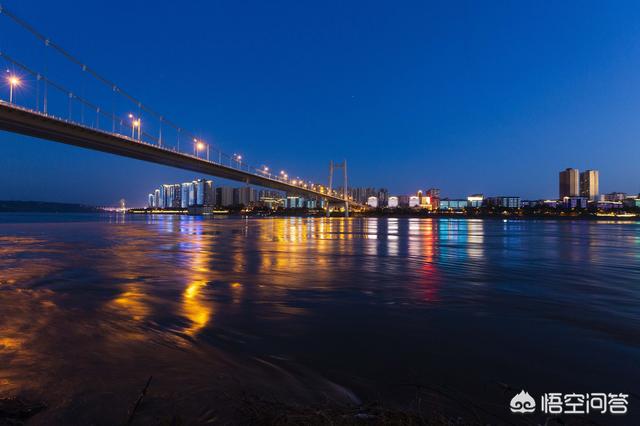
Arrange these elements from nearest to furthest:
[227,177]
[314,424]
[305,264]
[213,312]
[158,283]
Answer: [314,424] < [213,312] < [158,283] < [305,264] < [227,177]

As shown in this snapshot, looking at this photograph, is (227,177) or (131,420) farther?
(227,177)

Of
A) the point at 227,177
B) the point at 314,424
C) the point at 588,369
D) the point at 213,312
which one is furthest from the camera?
the point at 227,177

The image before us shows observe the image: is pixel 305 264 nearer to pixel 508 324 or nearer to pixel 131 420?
pixel 508 324

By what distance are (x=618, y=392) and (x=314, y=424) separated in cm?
341

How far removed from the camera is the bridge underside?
4328 centimetres

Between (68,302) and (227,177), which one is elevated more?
(227,177)

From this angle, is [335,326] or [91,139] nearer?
[335,326]

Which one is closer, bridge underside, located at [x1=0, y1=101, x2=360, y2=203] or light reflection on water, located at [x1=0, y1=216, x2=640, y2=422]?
light reflection on water, located at [x1=0, y1=216, x2=640, y2=422]

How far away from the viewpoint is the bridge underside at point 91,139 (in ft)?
142

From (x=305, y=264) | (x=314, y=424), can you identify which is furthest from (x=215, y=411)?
(x=305, y=264)

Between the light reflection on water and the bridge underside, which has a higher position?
the bridge underside

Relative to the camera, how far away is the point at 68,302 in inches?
311

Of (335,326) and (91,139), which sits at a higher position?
(91,139)

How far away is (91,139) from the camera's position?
176 feet
